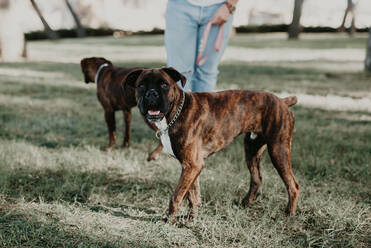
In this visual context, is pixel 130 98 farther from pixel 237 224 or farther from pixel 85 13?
pixel 85 13

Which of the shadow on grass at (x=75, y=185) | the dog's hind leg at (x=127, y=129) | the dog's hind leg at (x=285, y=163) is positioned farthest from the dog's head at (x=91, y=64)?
the dog's hind leg at (x=285, y=163)

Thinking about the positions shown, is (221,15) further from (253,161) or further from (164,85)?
(253,161)

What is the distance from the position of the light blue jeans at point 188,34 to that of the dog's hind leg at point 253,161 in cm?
85

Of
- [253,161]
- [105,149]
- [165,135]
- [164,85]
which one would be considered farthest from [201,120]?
[105,149]

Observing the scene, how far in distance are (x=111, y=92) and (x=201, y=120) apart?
83.5 inches

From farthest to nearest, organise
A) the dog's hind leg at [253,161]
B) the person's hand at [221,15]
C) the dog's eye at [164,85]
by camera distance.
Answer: the person's hand at [221,15]
the dog's hind leg at [253,161]
the dog's eye at [164,85]

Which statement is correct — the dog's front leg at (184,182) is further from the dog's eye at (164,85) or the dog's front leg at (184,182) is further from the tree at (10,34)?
the tree at (10,34)

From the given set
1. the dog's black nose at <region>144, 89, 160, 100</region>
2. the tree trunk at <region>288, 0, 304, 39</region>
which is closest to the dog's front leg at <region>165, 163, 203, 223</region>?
the dog's black nose at <region>144, 89, 160, 100</region>

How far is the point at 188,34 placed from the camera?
12.7ft

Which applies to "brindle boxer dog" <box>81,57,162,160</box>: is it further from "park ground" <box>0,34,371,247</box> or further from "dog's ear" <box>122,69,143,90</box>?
"dog's ear" <box>122,69,143,90</box>

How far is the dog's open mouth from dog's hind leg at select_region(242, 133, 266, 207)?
1043 millimetres

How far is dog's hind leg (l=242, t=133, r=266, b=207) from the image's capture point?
11.3 feet

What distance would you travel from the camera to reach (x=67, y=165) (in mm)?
4145

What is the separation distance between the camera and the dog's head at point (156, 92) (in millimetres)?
2736
